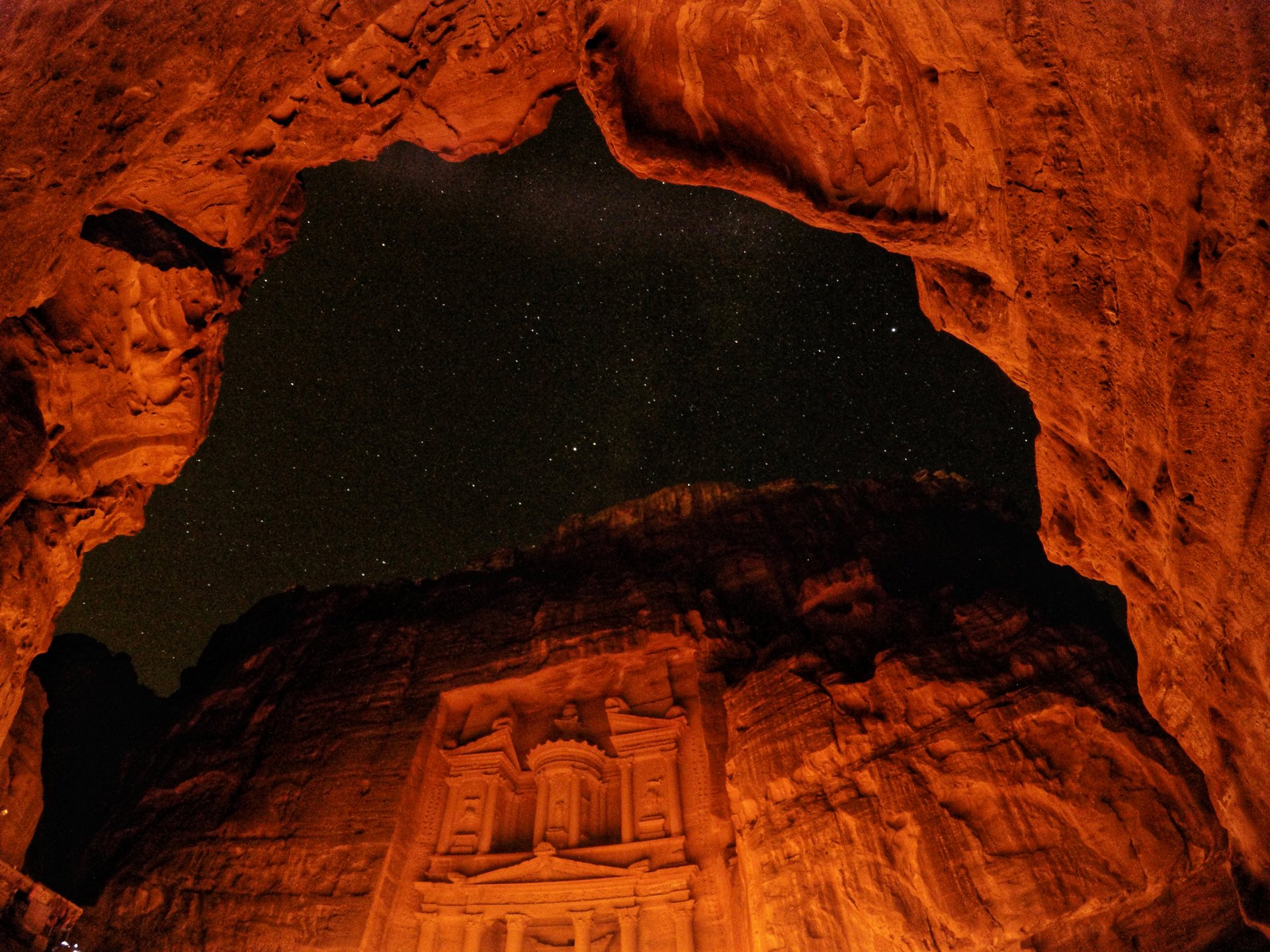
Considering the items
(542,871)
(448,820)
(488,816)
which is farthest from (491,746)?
(542,871)

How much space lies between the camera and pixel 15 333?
Result: 9.66 meters

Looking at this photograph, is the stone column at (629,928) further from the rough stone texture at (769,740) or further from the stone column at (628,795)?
the rough stone texture at (769,740)

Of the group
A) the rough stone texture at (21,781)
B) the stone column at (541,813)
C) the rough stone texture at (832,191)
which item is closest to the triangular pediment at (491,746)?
the stone column at (541,813)

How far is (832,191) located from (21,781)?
21.1m

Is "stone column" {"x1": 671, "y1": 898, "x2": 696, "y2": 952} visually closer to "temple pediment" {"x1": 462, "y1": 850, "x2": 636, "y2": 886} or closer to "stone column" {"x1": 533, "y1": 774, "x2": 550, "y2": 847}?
"temple pediment" {"x1": 462, "y1": 850, "x2": 636, "y2": 886}

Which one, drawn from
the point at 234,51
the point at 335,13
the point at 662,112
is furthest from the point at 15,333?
the point at 662,112

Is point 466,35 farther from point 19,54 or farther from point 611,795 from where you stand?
point 611,795

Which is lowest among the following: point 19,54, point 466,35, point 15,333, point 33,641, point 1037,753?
point 1037,753

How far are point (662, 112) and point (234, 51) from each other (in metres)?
→ 4.84

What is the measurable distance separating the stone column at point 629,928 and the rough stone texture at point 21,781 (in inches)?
516

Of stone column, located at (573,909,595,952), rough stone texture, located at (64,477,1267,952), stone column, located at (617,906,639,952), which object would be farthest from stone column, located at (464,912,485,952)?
stone column, located at (617,906,639,952)

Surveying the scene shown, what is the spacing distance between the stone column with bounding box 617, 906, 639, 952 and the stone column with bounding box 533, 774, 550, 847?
2.71 meters

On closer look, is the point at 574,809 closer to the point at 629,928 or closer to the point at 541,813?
the point at 541,813

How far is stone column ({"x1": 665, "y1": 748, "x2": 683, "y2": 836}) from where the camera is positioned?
19.2 metres
